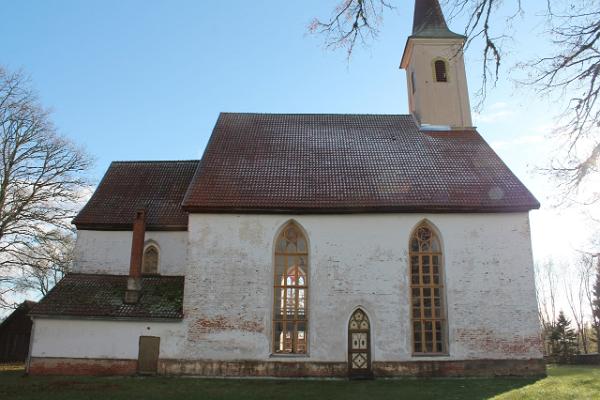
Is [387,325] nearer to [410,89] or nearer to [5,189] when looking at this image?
[410,89]

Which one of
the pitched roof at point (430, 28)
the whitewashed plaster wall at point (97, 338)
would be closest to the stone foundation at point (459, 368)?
the whitewashed plaster wall at point (97, 338)

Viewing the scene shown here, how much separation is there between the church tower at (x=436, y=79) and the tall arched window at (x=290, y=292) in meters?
9.77

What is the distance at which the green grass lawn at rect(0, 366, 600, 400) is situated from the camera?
12.8m

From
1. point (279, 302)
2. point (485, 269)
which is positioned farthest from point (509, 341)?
point (279, 302)

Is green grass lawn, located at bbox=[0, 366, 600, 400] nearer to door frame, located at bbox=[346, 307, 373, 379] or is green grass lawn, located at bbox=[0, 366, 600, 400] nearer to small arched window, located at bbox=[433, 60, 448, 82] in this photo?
door frame, located at bbox=[346, 307, 373, 379]

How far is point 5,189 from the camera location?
23.6 m

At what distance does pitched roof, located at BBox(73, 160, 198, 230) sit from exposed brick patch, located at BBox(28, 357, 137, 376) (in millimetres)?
5711

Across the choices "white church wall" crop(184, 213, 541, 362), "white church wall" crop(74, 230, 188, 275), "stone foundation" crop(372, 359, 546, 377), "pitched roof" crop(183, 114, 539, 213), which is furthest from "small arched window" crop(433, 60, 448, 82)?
"white church wall" crop(74, 230, 188, 275)

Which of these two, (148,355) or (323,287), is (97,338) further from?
(323,287)

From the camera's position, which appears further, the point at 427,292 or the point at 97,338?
the point at 427,292

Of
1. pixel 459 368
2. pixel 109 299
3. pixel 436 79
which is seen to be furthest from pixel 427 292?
pixel 436 79

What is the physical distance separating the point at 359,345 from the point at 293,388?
11.1ft

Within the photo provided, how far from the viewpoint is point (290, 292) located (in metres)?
17.5

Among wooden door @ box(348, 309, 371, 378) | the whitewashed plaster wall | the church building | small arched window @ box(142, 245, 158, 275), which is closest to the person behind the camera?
wooden door @ box(348, 309, 371, 378)
